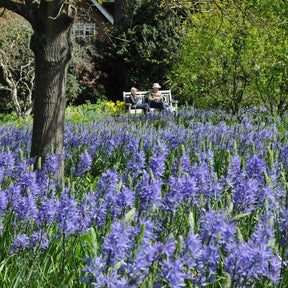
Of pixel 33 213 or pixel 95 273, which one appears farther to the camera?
pixel 33 213

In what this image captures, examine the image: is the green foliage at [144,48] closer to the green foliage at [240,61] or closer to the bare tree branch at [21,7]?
the green foliage at [240,61]

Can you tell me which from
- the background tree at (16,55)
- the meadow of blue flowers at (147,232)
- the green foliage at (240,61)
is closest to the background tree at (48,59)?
the meadow of blue flowers at (147,232)

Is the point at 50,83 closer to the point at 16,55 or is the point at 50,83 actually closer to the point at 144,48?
the point at 16,55

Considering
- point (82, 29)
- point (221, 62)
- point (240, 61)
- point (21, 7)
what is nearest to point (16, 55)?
point (82, 29)

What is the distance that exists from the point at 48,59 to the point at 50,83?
0.26 metres

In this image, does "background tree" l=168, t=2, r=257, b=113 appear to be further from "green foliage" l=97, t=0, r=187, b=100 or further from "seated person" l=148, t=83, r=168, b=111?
"green foliage" l=97, t=0, r=187, b=100

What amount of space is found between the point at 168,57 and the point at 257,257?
1792cm

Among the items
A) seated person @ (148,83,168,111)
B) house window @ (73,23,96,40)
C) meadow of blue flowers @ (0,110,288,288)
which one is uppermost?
house window @ (73,23,96,40)

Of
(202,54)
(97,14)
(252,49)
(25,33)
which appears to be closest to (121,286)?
(252,49)

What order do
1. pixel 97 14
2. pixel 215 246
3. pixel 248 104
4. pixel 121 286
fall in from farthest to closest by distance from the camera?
pixel 97 14
pixel 248 104
pixel 215 246
pixel 121 286

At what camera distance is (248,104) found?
34.5 ft

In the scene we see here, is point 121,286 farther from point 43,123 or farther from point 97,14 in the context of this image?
point 97,14

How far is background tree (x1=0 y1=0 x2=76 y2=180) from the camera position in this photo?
4168mm

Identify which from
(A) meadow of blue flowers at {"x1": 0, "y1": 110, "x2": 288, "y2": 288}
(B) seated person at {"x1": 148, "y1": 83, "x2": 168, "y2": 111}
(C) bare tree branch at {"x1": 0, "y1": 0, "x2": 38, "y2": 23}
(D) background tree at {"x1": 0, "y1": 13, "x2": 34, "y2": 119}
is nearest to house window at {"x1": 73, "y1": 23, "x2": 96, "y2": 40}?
(D) background tree at {"x1": 0, "y1": 13, "x2": 34, "y2": 119}
